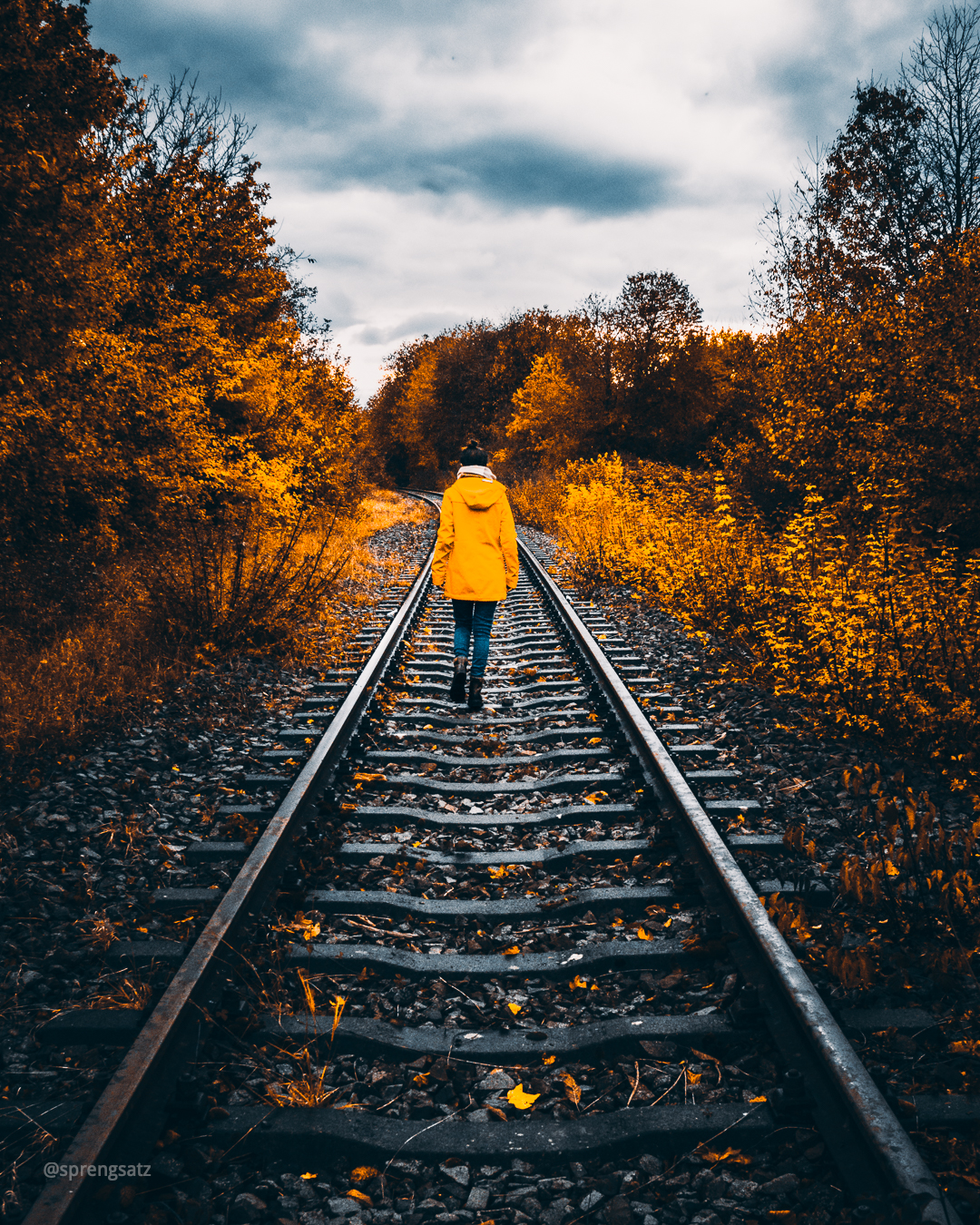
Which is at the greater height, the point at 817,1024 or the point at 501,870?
the point at 817,1024

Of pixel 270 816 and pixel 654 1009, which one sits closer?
pixel 654 1009

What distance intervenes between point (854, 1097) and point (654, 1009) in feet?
2.58

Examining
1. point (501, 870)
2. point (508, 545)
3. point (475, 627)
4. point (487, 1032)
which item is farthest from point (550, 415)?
point (487, 1032)

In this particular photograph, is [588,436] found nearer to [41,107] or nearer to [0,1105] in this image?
[41,107]

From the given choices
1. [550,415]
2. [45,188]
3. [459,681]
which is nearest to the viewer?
[459,681]

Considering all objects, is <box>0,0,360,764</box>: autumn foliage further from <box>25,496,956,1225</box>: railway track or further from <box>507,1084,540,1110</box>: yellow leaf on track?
<box>507,1084,540,1110</box>: yellow leaf on track

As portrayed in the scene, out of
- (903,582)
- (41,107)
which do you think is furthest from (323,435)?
(903,582)

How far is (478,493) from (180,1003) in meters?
4.26

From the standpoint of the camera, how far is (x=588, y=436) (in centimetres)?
2883

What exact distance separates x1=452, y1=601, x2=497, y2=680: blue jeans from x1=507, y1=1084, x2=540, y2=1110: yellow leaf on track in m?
3.82

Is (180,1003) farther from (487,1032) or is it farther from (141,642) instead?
(141,642)

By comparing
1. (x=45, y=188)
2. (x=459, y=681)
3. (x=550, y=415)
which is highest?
(x=550, y=415)

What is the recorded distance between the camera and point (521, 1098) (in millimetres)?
2324

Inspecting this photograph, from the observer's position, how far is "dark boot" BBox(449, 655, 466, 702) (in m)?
6.18
